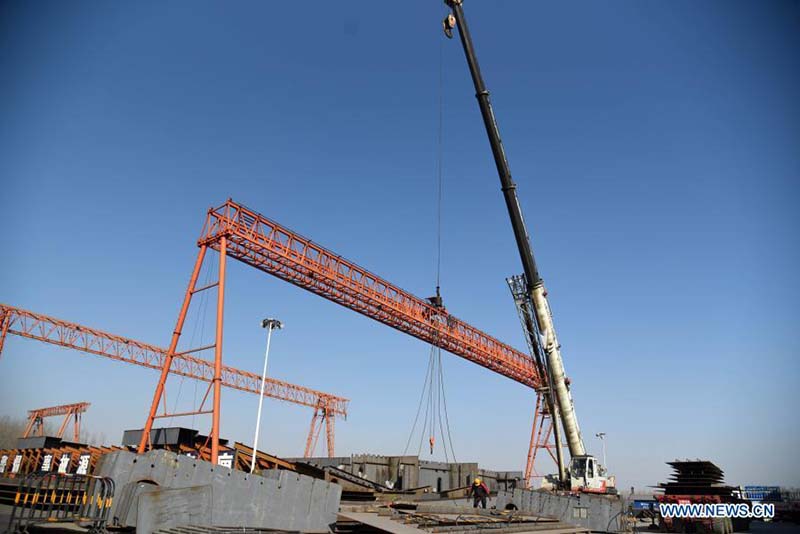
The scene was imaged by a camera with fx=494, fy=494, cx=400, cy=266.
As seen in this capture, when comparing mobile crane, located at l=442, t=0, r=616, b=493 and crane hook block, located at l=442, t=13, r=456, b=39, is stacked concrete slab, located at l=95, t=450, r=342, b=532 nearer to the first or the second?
mobile crane, located at l=442, t=0, r=616, b=493

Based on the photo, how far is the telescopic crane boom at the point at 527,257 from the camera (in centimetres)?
2436

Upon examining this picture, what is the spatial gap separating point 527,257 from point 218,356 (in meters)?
15.9

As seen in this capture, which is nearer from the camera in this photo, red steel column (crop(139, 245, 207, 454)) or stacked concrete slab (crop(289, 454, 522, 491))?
red steel column (crop(139, 245, 207, 454))

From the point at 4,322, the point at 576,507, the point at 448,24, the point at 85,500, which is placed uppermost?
the point at 448,24

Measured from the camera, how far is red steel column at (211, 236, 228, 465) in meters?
21.9

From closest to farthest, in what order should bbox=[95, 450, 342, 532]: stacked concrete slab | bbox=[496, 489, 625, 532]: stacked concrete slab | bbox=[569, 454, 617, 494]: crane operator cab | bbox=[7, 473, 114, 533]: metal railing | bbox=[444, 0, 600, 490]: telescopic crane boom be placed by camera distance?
1. bbox=[7, 473, 114, 533]: metal railing
2. bbox=[95, 450, 342, 532]: stacked concrete slab
3. bbox=[496, 489, 625, 532]: stacked concrete slab
4. bbox=[569, 454, 617, 494]: crane operator cab
5. bbox=[444, 0, 600, 490]: telescopic crane boom

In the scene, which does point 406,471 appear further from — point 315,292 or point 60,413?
point 60,413

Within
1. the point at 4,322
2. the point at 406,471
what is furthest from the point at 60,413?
the point at 406,471

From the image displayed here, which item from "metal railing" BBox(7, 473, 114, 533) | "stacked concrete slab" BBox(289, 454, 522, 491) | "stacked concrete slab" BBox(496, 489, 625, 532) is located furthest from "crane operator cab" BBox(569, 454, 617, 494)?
"metal railing" BBox(7, 473, 114, 533)

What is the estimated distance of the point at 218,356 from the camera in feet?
77.8

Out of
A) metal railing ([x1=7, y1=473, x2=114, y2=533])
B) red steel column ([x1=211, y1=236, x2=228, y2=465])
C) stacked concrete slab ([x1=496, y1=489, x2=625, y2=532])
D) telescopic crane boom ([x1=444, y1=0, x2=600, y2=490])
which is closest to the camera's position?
metal railing ([x1=7, y1=473, x2=114, y2=533])

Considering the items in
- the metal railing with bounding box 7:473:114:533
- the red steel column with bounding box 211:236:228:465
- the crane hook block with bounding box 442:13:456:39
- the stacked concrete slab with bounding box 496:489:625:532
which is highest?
the crane hook block with bounding box 442:13:456:39

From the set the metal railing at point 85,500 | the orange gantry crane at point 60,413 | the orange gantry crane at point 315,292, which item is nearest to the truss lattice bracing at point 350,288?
the orange gantry crane at point 315,292

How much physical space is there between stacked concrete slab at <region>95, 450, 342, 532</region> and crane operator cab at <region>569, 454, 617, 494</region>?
47.8ft
